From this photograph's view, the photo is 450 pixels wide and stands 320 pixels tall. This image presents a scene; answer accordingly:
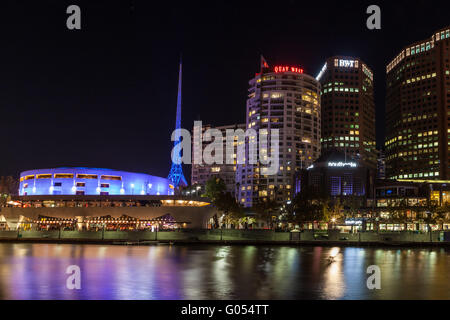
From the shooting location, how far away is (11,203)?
123 meters

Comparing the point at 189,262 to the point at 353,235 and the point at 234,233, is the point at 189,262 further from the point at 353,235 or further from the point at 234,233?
the point at 353,235

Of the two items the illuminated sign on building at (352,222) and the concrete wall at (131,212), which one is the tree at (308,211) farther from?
the concrete wall at (131,212)

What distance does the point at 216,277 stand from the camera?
43.8 meters

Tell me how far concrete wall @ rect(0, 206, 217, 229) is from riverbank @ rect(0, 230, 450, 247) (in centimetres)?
2571

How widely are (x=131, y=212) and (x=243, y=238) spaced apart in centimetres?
3909

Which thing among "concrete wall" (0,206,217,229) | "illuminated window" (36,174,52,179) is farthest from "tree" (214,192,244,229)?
"illuminated window" (36,174,52,179)

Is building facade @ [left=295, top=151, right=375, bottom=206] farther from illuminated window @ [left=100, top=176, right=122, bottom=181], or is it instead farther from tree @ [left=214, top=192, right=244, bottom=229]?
illuminated window @ [left=100, top=176, right=122, bottom=181]

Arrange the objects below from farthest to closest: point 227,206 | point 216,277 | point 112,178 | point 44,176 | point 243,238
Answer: point 112,178 → point 44,176 → point 227,206 → point 243,238 → point 216,277

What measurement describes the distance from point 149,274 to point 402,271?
27.4 metres

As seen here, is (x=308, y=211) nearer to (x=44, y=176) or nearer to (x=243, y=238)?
(x=243, y=238)

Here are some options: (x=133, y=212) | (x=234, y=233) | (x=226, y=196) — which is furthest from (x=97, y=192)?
(x=234, y=233)

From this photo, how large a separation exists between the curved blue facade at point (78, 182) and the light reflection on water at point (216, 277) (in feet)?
234

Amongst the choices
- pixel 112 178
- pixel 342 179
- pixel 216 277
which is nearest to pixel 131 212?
pixel 112 178

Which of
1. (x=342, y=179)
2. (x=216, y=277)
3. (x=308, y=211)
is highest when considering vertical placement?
(x=342, y=179)
